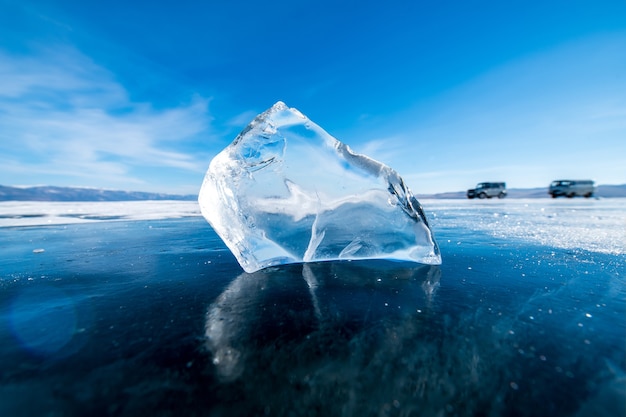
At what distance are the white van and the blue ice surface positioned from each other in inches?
1020

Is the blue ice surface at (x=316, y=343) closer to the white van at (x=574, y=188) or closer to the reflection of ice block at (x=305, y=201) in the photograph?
the reflection of ice block at (x=305, y=201)

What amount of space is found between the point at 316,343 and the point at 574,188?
94.8 ft

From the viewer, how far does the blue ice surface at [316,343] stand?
0.83 meters

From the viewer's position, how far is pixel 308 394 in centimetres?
85

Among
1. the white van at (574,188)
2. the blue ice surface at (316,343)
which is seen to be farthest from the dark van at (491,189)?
the blue ice surface at (316,343)

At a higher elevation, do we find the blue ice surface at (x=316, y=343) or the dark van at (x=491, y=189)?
the dark van at (x=491, y=189)

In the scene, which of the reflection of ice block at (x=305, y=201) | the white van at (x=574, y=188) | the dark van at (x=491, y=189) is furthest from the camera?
the dark van at (x=491, y=189)

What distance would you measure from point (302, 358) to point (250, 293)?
0.85m

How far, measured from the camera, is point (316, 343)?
1146 millimetres

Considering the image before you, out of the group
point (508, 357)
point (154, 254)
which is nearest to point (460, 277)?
point (508, 357)

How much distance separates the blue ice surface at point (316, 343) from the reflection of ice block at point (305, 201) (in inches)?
19.8

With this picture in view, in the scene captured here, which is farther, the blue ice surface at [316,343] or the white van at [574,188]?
the white van at [574,188]

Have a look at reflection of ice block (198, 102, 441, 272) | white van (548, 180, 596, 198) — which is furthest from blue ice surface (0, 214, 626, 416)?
white van (548, 180, 596, 198)

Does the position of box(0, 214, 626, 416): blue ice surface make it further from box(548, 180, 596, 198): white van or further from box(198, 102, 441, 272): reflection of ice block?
box(548, 180, 596, 198): white van
